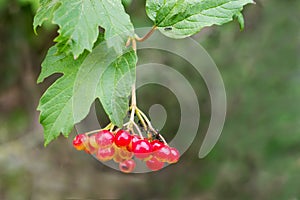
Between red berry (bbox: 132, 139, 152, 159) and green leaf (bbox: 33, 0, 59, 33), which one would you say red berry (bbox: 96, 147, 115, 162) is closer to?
red berry (bbox: 132, 139, 152, 159)

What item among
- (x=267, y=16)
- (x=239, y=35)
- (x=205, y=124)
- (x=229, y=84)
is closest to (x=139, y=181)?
(x=205, y=124)

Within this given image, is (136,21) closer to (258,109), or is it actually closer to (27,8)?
(27,8)

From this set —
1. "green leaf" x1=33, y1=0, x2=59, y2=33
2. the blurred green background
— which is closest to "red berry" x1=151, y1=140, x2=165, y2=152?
"green leaf" x1=33, y1=0, x2=59, y2=33

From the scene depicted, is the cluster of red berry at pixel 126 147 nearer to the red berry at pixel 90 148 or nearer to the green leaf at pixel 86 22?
the red berry at pixel 90 148

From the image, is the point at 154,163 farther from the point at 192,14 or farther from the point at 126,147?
the point at 192,14

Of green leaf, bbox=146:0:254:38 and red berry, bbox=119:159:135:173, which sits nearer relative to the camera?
green leaf, bbox=146:0:254:38

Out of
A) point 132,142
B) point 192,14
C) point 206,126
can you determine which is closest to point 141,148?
point 132,142
